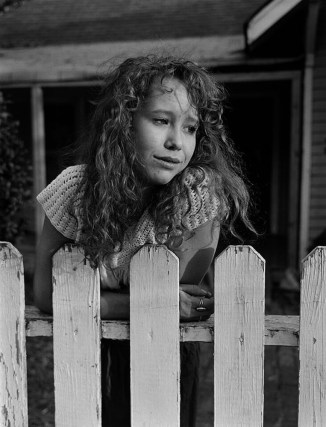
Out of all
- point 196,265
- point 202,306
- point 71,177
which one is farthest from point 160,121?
point 202,306

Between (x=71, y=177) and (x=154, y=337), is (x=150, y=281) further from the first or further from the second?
(x=71, y=177)

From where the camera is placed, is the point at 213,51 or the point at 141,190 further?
the point at 213,51

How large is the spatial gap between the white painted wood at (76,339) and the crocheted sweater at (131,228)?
8 centimetres

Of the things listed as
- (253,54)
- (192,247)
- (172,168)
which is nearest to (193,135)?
(172,168)

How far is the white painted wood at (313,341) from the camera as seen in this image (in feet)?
4.86

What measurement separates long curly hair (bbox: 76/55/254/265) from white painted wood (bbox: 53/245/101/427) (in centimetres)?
8

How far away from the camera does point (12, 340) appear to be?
1632 millimetres

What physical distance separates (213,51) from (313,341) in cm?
557

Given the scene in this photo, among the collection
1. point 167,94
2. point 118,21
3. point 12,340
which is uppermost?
point 118,21

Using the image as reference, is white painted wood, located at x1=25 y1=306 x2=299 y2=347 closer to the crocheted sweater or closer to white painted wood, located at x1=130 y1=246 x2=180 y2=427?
white painted wood, located at x1=130 y1=246 x2=180 y2=427

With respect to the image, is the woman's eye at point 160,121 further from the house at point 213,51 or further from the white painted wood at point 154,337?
the house at point 213,51

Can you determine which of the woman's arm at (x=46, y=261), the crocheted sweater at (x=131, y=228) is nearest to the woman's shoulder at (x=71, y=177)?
the crocheted sweater at (x=131, y=228)

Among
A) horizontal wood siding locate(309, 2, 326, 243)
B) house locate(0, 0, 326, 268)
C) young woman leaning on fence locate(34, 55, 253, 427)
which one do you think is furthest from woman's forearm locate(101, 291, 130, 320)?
horizontal wood siding locate(309, 2, 326, 243)

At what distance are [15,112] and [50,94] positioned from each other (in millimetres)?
954
